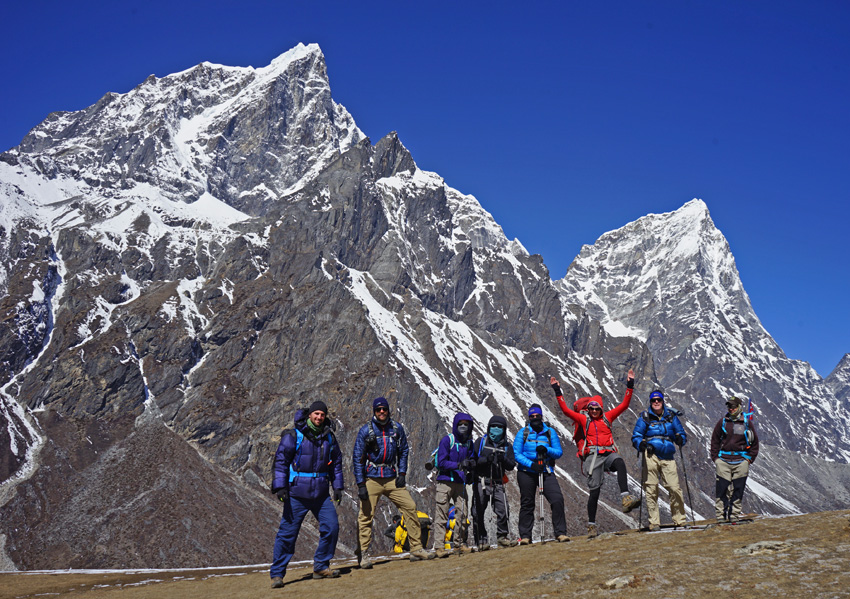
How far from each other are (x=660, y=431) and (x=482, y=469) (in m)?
5.00

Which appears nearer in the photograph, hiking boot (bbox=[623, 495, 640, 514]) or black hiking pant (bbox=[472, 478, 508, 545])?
hiking boot (bbox=[623, 495, 640, 514])

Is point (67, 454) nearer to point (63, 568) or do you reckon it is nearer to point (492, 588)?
point (63, 568)

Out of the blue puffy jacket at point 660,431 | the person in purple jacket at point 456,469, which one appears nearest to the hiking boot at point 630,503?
the blue puffy jacket at point 660,431

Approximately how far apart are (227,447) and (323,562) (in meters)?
172

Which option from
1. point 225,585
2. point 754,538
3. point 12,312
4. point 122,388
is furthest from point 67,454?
point 754,538

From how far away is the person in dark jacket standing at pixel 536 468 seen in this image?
1809 centimetres

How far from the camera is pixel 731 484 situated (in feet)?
65.4

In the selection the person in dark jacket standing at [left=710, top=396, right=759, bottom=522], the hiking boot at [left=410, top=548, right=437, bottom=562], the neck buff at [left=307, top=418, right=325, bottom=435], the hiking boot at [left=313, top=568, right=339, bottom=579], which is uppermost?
the neck buff at [left=307, top=418, right=325, bottom=435]

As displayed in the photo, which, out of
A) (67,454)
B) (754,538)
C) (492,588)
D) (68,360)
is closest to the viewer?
(492,588)

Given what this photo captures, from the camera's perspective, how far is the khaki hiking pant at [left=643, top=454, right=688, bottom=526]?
741 inches

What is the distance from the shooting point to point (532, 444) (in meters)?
18.4

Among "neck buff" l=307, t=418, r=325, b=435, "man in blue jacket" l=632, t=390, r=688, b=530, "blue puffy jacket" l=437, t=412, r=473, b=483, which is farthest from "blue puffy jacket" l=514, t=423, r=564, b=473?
"neck buff" l=307, t=418, r=325, b=435

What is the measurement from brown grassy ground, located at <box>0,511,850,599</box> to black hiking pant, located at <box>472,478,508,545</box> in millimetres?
1599

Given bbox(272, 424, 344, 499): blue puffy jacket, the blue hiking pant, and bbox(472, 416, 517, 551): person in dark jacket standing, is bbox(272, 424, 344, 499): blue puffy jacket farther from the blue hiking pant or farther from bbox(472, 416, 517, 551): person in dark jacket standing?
bbox(472, 416, 517, 551): person in dark jacket standing
